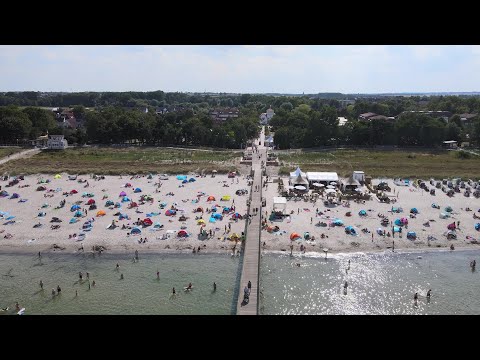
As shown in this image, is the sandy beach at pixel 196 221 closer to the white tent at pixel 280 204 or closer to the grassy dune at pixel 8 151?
the white tent at pixel 280 204

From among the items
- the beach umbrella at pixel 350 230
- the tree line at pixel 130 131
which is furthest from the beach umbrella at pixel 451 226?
the tree line at pixel 130 131

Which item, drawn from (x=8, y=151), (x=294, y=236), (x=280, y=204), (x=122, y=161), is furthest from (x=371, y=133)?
(x=8, y=151)

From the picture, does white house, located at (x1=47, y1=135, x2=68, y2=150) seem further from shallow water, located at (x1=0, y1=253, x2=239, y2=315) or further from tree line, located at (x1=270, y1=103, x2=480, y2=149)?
shallow water, located at (x1=0, y1=253, x2=239, y2=315)

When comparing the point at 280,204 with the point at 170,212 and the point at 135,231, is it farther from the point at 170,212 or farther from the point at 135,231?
the point at 135,231

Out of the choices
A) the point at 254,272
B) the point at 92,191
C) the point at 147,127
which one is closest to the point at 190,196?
the point at 92,191

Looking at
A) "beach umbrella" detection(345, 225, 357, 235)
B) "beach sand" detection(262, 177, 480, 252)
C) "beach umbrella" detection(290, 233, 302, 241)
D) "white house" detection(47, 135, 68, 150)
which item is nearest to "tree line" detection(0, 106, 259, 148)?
"white house" detection(47, 135, 68, 150)
